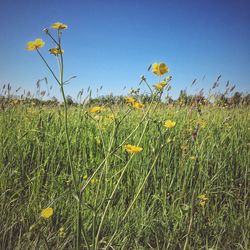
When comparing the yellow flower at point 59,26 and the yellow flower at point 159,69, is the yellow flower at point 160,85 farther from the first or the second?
the yellow flower at point 59,26

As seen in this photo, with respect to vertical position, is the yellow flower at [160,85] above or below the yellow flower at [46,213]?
above

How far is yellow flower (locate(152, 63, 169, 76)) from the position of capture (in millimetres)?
1147

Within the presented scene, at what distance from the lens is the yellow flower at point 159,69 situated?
3.76 feet

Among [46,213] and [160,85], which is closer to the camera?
[46,213]

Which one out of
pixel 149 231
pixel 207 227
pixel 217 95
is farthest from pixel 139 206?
pixel 217 95

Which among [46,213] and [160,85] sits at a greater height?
[160,85]

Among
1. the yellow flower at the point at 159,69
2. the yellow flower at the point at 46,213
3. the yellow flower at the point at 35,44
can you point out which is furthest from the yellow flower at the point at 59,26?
the yellow flower at the point at 46,213

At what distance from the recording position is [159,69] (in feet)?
3.80

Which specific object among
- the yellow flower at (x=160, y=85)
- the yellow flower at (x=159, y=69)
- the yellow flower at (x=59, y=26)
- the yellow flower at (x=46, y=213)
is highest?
the yellow flower at (x=59, y=26)

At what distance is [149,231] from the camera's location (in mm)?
1415

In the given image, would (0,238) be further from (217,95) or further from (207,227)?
(217,95)

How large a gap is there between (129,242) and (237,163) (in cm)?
133

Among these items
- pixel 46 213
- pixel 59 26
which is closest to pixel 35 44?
pixel 59 26

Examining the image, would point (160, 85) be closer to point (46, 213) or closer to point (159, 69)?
point (159, 69)
